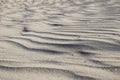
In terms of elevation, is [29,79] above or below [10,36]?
below

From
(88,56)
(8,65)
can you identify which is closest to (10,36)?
(8,65)

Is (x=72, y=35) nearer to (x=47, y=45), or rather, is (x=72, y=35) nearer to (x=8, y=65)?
(x=47, y=45)

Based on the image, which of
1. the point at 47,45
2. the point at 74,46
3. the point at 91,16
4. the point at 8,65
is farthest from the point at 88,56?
the point at 91,16

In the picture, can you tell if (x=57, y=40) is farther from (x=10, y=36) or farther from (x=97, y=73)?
(x=97, y=73)

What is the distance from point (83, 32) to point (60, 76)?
1146mm

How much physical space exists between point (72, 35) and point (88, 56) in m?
0.69

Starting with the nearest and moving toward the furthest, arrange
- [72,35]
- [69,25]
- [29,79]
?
[29,79]
[72,35]
[69,25]

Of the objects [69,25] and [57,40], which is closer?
[57,40]

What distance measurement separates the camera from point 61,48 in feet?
7.48

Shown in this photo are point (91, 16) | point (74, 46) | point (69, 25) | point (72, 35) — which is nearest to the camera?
point (74, 46)

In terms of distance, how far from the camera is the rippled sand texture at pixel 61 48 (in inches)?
69.2

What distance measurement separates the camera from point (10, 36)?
2.75 m

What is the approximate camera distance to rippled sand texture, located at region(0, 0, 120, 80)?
69.2 inches

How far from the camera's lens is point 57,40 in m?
2.55
